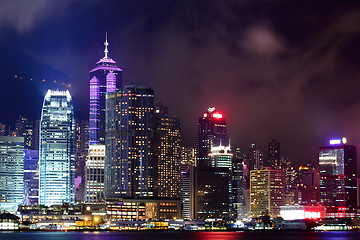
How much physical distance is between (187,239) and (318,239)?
110 ft

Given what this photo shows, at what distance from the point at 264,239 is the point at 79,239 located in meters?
46.5

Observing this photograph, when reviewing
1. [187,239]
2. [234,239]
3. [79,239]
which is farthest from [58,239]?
[234,239]

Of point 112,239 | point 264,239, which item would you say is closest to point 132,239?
point 112,239

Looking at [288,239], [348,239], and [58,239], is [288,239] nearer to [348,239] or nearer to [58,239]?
[348,239]

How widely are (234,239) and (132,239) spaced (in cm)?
2459

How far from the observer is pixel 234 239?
167m

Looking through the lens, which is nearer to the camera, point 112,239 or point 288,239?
point 112,239

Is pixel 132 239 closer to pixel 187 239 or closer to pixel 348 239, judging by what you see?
pixel 187 239

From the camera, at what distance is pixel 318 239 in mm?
173250

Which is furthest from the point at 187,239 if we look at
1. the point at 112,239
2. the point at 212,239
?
the point at 112,239

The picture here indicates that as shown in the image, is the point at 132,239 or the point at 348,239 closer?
the point at 132,239

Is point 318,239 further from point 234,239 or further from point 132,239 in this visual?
point 132,239

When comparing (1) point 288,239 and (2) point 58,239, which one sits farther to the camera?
(1) point 288,239

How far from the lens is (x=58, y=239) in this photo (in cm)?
15662
